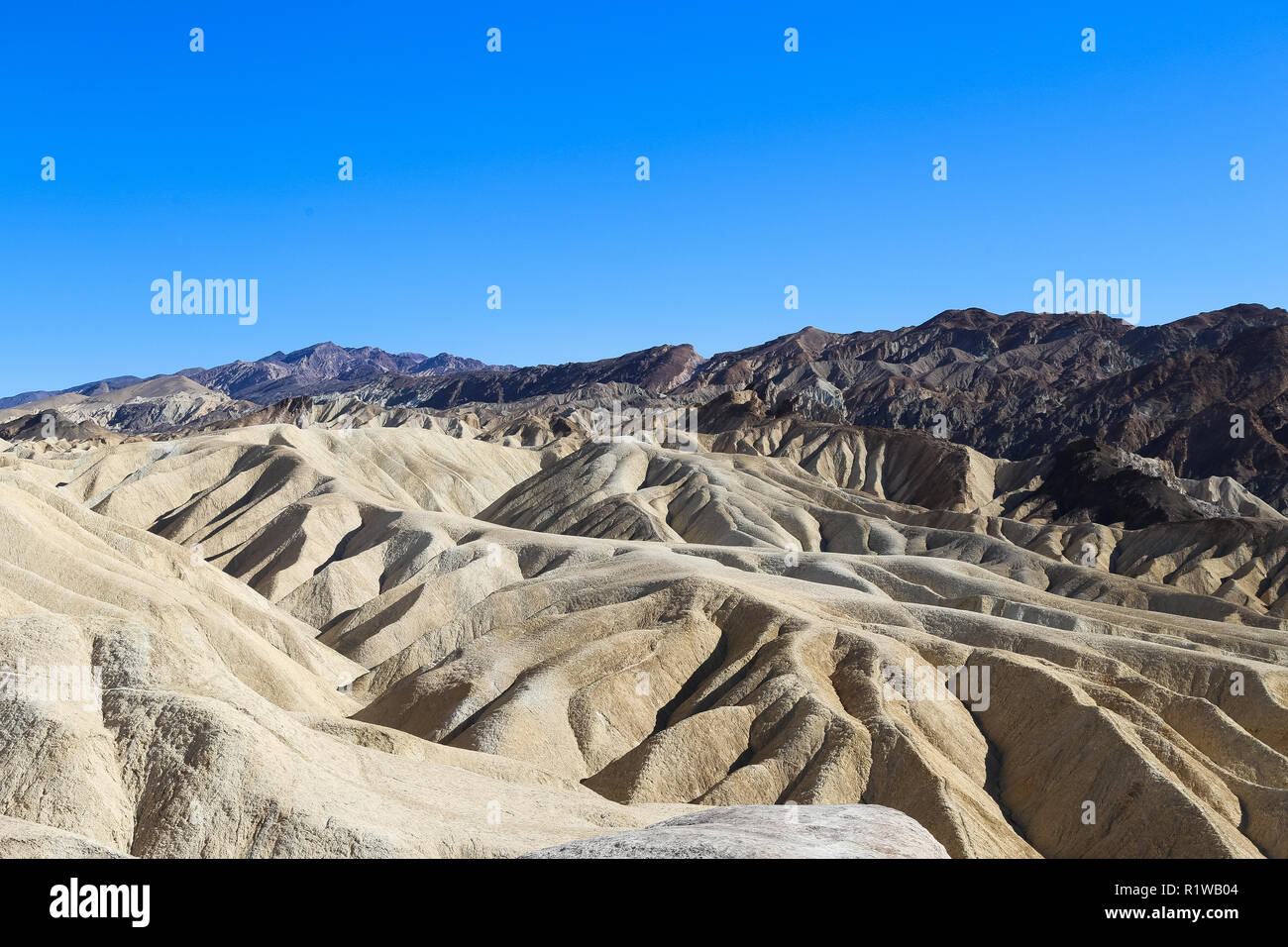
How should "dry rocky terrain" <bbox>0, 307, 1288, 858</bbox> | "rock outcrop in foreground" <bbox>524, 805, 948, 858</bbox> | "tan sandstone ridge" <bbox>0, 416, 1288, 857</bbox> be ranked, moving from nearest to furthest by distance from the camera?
"rock outcrop in foreground" <bbox>524, 805, 948, 858</bbox>
"dry rocky terrain" <bbox>0, 307, 1288, 858</bbox>
"tan sandstone ridge" <bbox>0, 416, 1288, 857</bbox>

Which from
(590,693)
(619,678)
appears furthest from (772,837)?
(619,678)

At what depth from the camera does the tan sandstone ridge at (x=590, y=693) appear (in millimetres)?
23406

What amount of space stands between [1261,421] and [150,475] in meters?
148

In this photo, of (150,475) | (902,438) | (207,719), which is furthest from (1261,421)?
(207,719)

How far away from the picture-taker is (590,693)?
43000 mm

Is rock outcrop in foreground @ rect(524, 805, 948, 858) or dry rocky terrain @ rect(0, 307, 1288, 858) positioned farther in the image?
dry rocky terrain @ rect(0, 307, 1288, 858)

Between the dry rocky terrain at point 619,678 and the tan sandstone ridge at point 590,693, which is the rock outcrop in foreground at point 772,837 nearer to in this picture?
the dry rocky terrain at point 619,678

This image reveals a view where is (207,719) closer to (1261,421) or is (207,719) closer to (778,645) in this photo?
(778,645)

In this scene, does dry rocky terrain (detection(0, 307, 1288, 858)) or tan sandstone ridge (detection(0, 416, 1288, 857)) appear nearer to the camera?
dry rocky terrain (detection(0, 307, 1288, 858))

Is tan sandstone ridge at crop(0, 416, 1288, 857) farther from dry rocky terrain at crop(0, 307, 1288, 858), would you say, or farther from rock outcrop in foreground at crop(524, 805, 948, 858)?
rock outcrop in foreground at crop(524, 805, 948, 858)

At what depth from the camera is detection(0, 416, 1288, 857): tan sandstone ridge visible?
23.4 metres

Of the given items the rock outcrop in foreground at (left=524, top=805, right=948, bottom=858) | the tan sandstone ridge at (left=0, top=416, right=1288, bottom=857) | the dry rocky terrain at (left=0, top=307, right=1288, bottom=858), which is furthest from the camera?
the tan sandstone ridge at (left=0, top=416, right=1288, bottom=857)

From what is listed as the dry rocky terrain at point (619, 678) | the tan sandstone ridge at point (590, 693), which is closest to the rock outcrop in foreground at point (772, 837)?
the dry rocky terrain at point (619, 678)

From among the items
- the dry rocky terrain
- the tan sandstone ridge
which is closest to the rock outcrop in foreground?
the dry rocky terrain
